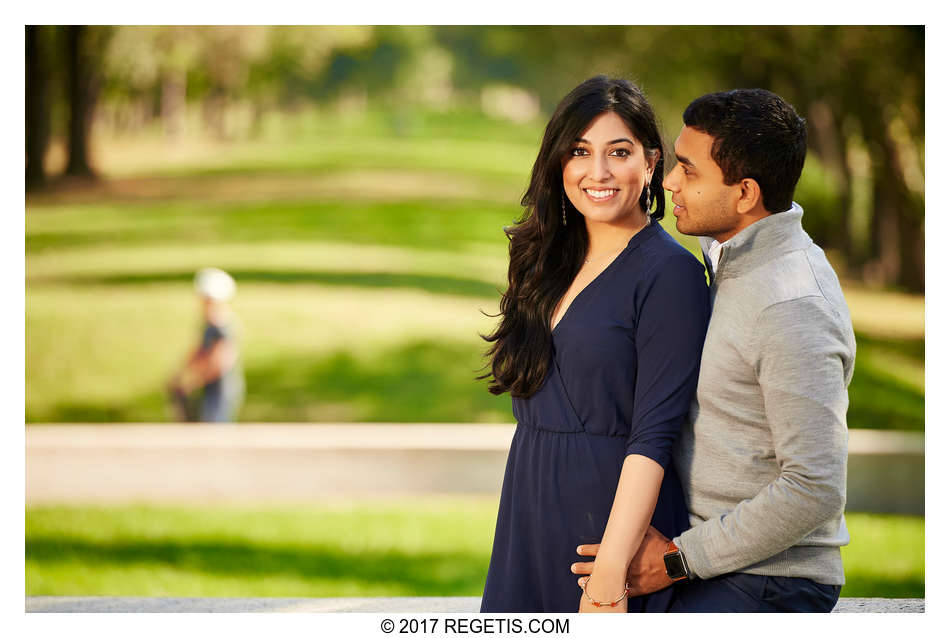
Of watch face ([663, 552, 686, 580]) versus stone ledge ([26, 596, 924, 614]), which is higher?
watch face ([663, 552, 686, 580])

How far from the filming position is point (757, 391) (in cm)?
171

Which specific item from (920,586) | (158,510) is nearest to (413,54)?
(158,510)

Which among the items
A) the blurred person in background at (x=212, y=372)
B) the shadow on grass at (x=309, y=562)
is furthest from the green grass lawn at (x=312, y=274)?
the shadow on grass at (x=309, y=562)

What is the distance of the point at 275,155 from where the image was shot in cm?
1281

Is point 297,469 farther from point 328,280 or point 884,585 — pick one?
point 884,585

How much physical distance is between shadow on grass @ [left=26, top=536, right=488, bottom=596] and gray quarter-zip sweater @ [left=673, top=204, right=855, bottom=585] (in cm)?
549

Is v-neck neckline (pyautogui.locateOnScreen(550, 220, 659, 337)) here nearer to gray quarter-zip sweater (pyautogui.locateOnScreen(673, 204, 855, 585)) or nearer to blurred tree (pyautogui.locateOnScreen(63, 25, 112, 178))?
gray quarter-zip sweater (pyautogui.locateOnScreen(673, 204, 855, 585))

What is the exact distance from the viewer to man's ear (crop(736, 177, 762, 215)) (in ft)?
5.88

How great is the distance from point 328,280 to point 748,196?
34.3 feet

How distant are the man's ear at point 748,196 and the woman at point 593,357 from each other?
14cm

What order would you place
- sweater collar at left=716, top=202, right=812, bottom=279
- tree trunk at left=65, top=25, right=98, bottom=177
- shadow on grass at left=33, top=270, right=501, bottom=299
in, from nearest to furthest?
sweater collar at left=716, top=202, right=812, bottom=279
shadow on grass at left=33, top=270, right=501, bottom=299
tree trunk at left=65, top=25, right=98, bottom=177

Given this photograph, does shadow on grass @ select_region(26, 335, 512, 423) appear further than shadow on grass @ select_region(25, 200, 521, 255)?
No

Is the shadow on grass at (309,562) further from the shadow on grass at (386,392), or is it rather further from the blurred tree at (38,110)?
the blurred tree at (38,110)

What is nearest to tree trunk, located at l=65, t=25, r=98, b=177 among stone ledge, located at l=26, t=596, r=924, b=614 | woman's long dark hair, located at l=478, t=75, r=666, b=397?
stone ledge, located at l=26, t=596, r=924, b=614
